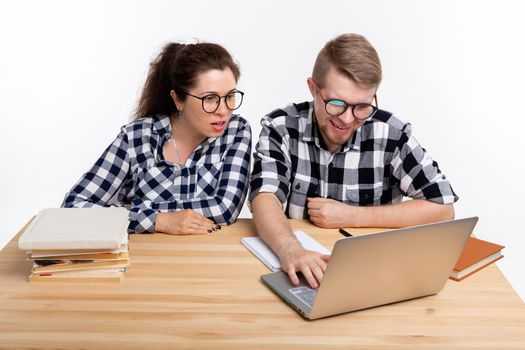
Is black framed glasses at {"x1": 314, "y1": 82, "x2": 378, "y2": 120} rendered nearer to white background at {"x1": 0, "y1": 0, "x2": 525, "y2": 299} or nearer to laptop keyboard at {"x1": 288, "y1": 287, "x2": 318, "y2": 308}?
laptop keyboard at {"x1": 288, "y1": 287, "x2": 318, "y2": 308}

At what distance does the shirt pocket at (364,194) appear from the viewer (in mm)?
2498

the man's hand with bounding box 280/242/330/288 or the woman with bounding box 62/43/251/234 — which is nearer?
the man's hand with bounding box 280/242/330/288

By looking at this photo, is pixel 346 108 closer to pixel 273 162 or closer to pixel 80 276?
pixel 273 162

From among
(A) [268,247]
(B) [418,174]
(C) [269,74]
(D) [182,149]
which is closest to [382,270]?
(A) [268,247]

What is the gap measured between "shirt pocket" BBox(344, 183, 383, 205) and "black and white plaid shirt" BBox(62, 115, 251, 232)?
1.26 feet

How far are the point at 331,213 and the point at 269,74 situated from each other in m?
2.17

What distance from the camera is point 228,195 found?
2439 mm

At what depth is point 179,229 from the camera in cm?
224

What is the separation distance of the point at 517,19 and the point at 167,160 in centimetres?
294

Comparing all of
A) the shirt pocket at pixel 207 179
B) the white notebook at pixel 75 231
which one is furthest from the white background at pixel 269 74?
the white notebook at pixel 75 231

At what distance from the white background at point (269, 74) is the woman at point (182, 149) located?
1718 mm

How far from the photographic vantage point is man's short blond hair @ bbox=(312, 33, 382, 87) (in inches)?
86.8

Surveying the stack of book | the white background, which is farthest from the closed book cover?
the white background

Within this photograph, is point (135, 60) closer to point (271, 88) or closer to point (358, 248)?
point (271, 88)
